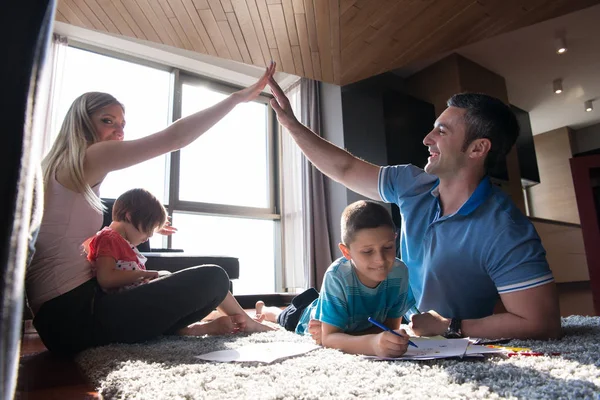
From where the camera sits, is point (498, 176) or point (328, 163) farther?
point (498, 176)

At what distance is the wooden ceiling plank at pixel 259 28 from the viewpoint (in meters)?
2.44

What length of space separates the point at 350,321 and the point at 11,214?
1.00m

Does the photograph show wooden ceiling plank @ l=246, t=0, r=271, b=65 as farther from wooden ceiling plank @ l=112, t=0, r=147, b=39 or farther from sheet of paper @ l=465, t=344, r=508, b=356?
sheet of paper @ l=465, t=344, r=508, b=356

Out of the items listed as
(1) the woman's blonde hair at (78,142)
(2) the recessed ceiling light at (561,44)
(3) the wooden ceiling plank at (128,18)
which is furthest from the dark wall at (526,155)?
(1) the woman's blonde hair at (78,142)

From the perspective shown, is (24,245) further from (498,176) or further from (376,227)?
(498,176)

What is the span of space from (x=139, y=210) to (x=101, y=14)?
5.29 feet

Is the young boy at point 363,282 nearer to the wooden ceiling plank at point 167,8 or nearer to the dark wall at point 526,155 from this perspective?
the wooden ceiling plank at point 167,8

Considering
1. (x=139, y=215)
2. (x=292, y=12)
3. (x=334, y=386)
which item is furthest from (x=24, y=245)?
(x=292, y=12)

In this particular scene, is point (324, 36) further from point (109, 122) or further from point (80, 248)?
point (80, 248)

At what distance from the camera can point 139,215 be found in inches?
61.4

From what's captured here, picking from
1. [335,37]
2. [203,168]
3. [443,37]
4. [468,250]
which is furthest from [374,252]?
[203,168]

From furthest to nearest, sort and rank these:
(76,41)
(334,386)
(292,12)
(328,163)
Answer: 1. (76,41)
2. (292,12)
3. (328,163)
4. (334,386)

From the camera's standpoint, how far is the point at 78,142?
48.8 inches

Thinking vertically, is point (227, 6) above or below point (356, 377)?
above
